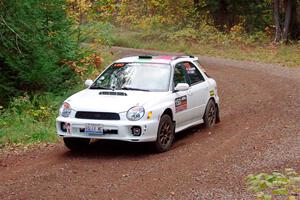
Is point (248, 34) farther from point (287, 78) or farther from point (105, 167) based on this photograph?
point (105, 167)

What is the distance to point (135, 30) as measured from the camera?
4022 cm

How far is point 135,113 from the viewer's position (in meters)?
9.78

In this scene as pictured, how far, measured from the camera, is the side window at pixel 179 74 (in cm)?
1135

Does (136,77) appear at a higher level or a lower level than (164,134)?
higher

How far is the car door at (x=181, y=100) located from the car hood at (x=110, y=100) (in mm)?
480

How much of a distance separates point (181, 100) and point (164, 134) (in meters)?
0.99

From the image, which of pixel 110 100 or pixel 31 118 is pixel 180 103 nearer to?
pixel 110 100

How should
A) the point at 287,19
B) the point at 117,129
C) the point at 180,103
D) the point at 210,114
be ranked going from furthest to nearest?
the point at 287,19 → the point at 210,114 → the point at 180,103 → the point at 117,129

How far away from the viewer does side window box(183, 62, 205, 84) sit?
39.5 ft

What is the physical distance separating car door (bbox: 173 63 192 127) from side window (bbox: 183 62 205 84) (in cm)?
21

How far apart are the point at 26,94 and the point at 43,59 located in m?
1.01

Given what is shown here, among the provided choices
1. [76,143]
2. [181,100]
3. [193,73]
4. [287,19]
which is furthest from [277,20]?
[76,143]

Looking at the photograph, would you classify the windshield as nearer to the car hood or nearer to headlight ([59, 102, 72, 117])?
the car hood

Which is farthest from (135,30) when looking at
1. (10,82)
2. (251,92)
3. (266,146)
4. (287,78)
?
(266,146)
